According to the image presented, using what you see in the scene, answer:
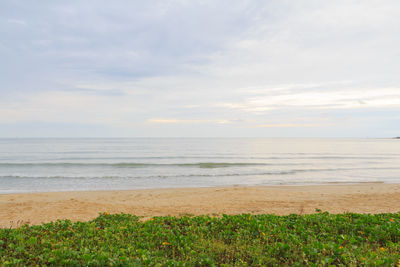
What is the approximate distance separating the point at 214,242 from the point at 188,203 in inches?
260

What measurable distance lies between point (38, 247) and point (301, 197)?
11364mm

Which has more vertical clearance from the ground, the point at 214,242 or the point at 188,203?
the point at 214,242

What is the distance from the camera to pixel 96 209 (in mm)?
9992

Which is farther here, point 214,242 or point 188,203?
point 188,203

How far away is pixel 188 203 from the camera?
11289mm

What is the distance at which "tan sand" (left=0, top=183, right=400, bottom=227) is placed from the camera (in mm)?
9354

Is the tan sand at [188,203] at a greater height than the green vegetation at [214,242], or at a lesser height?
lesser

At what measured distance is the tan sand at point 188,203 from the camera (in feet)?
30.7

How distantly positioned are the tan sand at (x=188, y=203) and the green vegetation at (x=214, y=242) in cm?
328

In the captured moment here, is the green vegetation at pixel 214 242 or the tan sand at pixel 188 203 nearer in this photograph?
the green vegetation at pixel 214 242

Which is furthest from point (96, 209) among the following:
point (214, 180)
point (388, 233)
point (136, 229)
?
point (214, 180)

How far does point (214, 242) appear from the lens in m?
4.80

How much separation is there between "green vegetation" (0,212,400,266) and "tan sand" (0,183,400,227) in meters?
3.28

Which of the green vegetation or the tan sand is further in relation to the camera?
the tan sand
